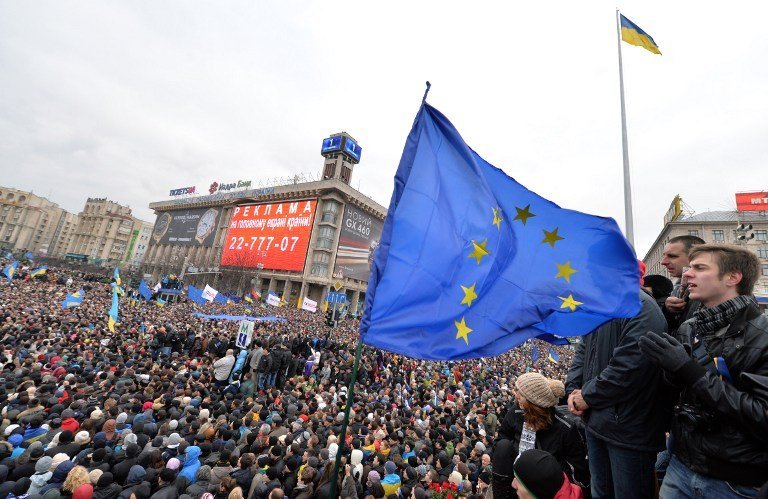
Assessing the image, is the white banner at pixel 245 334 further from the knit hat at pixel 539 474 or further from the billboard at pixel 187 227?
the billboard at pixel 187 227

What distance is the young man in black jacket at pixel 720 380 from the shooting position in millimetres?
1812

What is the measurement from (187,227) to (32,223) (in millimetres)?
80991

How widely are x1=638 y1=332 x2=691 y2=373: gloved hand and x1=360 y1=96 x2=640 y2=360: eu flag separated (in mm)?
683

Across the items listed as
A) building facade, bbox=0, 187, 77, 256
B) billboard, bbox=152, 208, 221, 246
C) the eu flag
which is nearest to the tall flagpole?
the eu flag

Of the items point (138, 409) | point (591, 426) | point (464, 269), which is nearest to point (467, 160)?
point (464, 269)

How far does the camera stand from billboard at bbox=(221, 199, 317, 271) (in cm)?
5994

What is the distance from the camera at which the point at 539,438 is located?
9.50 ft

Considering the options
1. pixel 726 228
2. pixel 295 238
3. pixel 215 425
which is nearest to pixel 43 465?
pixel 215 425

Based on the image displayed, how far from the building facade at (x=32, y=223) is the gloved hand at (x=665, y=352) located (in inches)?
5793

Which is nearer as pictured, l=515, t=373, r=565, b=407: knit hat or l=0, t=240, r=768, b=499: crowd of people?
l=0, t=240, r=768, b=499: crowd of people

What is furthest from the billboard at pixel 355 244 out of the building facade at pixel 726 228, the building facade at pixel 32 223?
the building facade at pixel 32 223

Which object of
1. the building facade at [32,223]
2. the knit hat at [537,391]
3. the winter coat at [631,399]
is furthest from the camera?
the building facade at [32,223]

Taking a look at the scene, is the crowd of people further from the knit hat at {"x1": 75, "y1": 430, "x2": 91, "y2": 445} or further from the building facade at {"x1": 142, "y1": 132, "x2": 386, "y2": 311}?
the building facade at {"x1": 142, "y1": 132, "x2": 386, "y2": 311}

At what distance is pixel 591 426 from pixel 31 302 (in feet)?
92.5
